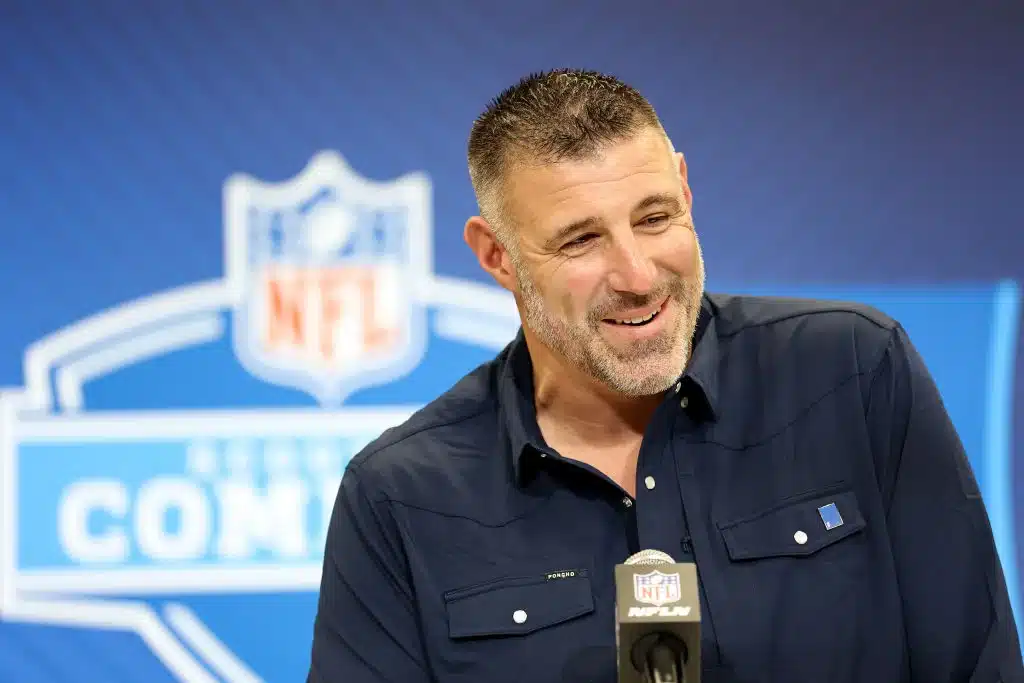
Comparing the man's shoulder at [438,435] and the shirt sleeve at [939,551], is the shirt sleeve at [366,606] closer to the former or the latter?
the man's shoulder at [438,435]

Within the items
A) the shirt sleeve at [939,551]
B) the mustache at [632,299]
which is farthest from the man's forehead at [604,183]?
the shirt sleeve at [939,551]

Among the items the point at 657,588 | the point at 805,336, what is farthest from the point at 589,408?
the point at 657,588

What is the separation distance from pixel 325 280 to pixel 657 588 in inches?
70.4

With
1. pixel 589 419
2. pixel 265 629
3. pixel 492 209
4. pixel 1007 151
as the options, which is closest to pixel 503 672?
pixel 589 419

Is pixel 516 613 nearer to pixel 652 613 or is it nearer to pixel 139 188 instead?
pixel 652 613

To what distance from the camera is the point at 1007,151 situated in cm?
275

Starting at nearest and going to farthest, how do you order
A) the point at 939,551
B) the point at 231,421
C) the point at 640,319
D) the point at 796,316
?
the point at 939,551 → the point at 640,319 → the point at 796,316 → the point at 231,421

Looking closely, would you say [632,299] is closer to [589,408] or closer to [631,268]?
[631,268]

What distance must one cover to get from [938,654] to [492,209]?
85cm

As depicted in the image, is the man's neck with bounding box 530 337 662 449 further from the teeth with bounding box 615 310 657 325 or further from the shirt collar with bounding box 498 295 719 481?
the teeth with bounding box 615 310 657 325

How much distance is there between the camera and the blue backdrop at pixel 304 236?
2.59 meters

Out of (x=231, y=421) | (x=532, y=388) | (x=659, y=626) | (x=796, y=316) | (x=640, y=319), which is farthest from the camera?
(x=231, y=421)

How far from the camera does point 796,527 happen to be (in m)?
1.46

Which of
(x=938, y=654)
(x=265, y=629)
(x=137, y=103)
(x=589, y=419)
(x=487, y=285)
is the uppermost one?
(x=137, y=103)
